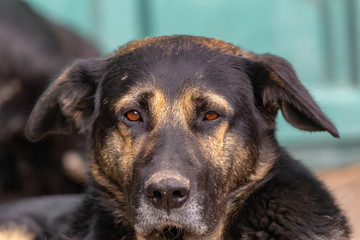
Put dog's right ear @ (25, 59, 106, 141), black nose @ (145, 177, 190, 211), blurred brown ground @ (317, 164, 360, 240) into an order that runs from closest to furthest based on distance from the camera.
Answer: black nose @ (145, 177, 190, 211) → dog's right ear @ (25, 59, 106, 141) → blurred brown ground @ (317, 164, 360, 240)

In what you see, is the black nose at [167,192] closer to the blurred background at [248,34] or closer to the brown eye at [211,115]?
the brown eye at [211,115]

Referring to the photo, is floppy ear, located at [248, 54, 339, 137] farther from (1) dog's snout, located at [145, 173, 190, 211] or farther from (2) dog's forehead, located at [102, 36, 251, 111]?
(1) dog's snout, located at [145, 173, 190, 211]

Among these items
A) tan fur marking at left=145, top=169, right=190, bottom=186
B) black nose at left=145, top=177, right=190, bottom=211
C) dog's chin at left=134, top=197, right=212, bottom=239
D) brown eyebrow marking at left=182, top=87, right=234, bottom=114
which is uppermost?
brown eyebrow marking at left=182, top=87, right=234, bottom=114

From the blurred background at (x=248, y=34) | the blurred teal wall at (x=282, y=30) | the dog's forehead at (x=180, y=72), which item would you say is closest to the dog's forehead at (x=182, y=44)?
the dog's forehead at (x=180, y=72)

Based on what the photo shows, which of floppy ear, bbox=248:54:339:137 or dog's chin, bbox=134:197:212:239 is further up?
floppy ear, bbox=248:54:339:137

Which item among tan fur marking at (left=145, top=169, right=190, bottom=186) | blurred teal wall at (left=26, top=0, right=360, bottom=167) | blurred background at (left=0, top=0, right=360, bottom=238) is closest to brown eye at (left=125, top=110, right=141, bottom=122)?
tan fur marking at (left=145, top=169, right=190, bottom=186)

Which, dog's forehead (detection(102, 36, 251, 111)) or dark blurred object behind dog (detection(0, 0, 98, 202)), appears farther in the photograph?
dark blurred object behind dog (detection(0, 0, 98, 202))

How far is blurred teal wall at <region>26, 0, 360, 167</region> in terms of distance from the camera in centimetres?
848

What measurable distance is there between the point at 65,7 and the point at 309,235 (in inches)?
208

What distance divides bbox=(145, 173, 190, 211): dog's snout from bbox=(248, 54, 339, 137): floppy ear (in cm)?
82

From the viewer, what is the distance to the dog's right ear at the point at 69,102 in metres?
4.59

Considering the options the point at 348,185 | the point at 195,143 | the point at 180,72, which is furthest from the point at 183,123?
the point at 348,185

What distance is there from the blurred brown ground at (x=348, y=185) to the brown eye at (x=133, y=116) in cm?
195

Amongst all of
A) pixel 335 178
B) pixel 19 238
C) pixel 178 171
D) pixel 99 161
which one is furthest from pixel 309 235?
pixel 335 178
